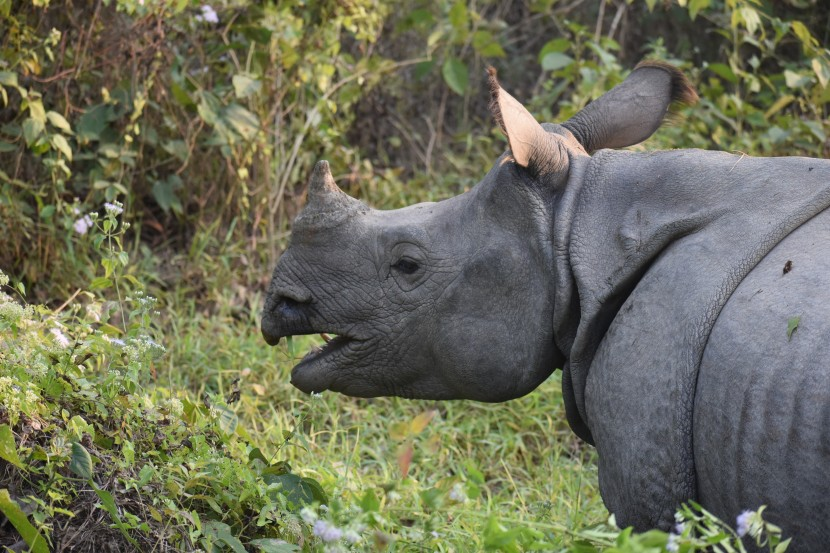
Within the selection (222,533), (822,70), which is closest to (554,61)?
(822,70)

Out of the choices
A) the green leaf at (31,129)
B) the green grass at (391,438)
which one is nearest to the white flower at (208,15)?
the green leaf at (31,129)

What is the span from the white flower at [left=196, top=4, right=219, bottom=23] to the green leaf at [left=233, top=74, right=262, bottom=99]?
1.07 feet

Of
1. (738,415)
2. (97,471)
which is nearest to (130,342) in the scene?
(97,471)

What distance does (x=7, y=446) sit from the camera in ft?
9.98

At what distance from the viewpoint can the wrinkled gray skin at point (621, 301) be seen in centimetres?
300

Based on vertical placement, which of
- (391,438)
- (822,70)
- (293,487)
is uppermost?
(822,70)

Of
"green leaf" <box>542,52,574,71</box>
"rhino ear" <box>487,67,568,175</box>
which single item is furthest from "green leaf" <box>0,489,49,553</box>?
"green leaf" <box>542,52,574,71</box>

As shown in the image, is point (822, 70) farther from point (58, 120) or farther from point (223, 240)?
point (58, 120)

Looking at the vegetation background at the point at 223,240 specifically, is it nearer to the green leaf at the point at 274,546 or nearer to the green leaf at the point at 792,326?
the green leaf at the point at 274,546

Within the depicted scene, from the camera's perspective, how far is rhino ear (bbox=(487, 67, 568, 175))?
11.5 feet

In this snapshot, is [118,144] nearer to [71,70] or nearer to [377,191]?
[71,70]

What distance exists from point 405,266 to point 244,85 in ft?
9.72

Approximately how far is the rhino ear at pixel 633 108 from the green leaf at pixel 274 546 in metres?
1.70

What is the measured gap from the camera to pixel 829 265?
3080 mm
